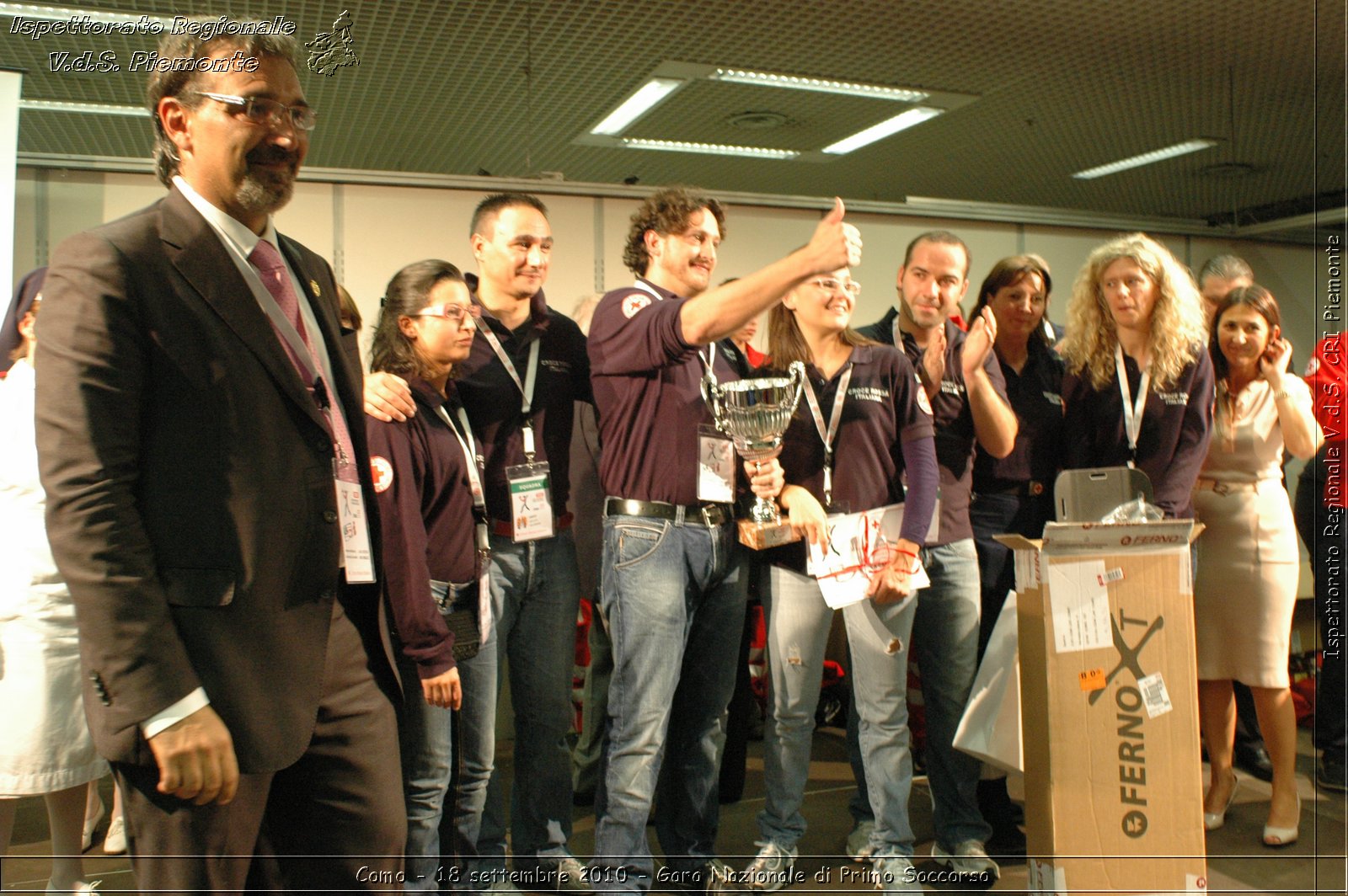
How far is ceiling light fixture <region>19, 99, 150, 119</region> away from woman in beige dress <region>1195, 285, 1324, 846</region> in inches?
146

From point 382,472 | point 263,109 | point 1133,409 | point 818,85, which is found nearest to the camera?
point 263,109

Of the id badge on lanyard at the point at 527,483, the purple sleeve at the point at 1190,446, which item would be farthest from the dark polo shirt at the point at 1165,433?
the id badge on lanyard at the point at 527,483

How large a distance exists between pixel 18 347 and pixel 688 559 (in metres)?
1.77

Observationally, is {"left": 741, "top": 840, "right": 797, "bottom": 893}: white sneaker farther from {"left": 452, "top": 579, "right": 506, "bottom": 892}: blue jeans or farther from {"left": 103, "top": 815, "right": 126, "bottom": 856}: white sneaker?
{"left": 103, "top": 815, "right": 126, "bottom": 856}: white sneaker

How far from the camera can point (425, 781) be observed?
2.12 m

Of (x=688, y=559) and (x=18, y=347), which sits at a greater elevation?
(x=18, y=347)

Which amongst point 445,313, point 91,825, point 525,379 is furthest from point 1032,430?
point 91,825

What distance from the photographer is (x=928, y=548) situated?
264 cm

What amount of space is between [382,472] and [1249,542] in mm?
2648

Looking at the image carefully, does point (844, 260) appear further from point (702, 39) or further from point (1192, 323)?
point (702, 39)

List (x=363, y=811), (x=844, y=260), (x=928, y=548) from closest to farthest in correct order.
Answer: (x=363, y=811)
(x=844, y=260)
(x=928, y=548)

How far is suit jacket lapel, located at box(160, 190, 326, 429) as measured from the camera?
1248 millimetres

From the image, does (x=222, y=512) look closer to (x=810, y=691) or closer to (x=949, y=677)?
(x=810, y=691)

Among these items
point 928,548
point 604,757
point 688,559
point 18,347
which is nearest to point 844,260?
point 688,559
